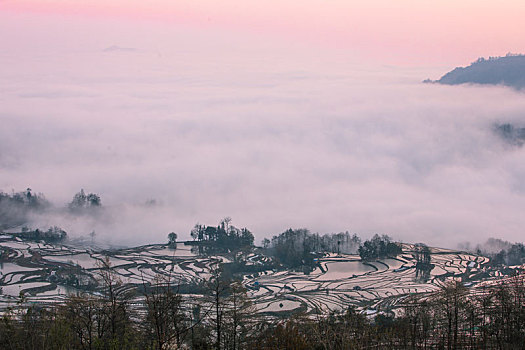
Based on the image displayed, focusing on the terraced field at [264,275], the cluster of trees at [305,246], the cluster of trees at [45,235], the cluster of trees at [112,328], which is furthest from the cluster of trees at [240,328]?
the cluster of trees at [45,235]

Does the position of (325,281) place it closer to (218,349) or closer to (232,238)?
(232,238)

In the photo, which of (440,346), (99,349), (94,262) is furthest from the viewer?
(94,262)

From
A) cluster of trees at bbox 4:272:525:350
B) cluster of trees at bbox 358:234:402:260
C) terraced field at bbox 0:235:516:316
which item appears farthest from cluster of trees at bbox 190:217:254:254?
cluster of trees at bbox 4:272:525:350

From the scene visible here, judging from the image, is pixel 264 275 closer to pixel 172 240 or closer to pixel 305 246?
pixel 305 246

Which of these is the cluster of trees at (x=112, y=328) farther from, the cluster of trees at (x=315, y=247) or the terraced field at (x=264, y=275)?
the cluster of trees at (x=315, y=247)

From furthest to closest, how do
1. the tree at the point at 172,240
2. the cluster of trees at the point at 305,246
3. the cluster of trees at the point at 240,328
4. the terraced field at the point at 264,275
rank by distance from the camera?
the tree at the point at 172,240
the cluster of trees at the point at 305,246
the terraced field at the point at 264,275
the cluster of trees at the point at 240,328

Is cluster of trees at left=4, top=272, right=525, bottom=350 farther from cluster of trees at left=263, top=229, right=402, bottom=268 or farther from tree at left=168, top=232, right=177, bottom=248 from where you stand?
tree at left=168, top=232, right=177, bottom=248

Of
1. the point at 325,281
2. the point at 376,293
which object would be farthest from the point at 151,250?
the point at 376,293
